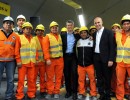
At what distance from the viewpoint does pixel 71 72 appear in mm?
6199

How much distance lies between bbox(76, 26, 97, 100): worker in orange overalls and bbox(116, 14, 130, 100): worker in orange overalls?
71 centimetres

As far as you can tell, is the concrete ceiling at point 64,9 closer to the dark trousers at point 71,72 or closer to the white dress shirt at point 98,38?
the dark trousers at point 71,72

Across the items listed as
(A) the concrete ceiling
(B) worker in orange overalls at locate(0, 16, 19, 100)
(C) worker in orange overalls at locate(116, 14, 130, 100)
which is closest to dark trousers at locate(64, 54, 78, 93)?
(C) worker in orange overalls at locate(116, 14, 130, 100)

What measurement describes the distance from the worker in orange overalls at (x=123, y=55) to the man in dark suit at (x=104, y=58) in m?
0.17

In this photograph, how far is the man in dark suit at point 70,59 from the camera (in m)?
6.14

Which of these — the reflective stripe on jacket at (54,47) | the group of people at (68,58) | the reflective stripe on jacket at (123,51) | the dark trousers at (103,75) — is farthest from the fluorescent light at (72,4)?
the reflective stripe on jacket at (123,51)

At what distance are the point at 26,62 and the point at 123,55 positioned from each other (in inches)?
93.8

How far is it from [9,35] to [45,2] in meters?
9.20

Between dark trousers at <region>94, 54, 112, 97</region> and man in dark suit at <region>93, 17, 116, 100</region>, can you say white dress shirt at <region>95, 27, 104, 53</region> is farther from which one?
dark trousers at <region>94, 54, 112, 97</region>

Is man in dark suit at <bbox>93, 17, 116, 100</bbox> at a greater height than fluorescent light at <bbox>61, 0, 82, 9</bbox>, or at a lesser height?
lesser

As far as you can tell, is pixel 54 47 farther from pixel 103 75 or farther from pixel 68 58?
pixel 103 75

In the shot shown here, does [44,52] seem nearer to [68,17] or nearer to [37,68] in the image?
[37,68]

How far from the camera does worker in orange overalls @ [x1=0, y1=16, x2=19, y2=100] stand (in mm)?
5430

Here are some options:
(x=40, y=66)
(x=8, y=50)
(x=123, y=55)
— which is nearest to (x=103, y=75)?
(x=123, y=55)
